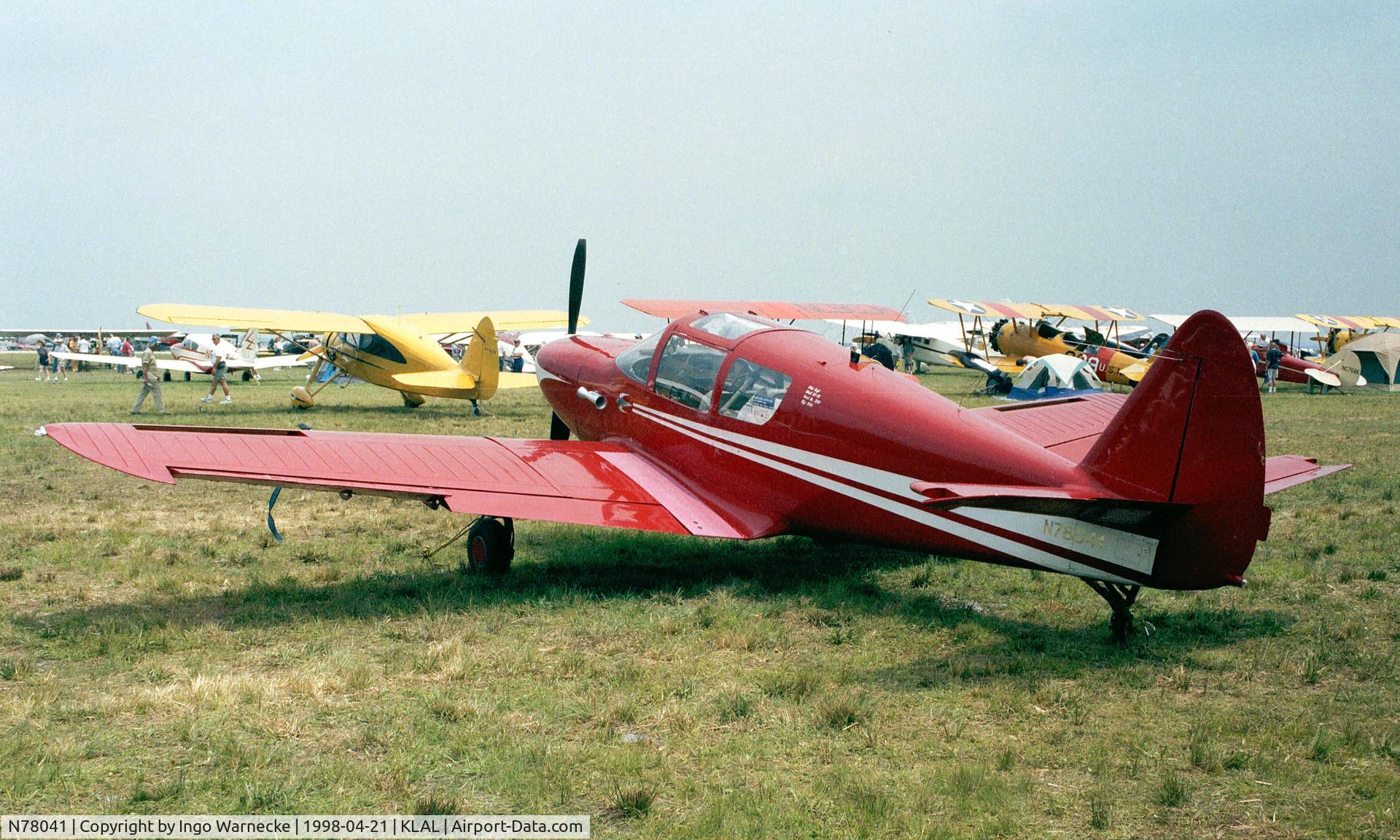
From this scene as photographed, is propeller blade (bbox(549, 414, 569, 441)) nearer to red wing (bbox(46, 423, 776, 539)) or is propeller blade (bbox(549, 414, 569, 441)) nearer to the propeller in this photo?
the propeller

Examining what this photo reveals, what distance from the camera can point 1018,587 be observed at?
24.7ft

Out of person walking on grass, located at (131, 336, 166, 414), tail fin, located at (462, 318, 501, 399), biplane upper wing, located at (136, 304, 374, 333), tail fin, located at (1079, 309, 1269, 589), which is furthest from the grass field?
biplane upper wing, located at (136, 304, 374, 333)

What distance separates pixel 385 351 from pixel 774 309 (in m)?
14.4

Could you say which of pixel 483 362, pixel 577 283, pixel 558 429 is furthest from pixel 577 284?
pixel 483 362

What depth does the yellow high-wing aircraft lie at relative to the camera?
20797 millimetres

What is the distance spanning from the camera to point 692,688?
5301mm

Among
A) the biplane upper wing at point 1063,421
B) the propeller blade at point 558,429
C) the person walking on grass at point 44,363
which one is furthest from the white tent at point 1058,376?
the person walking on grass at point 44,363

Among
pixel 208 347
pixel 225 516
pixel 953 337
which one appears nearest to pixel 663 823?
pixel 225 516

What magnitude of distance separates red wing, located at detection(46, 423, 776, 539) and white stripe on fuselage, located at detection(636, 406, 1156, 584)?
0.43 metres

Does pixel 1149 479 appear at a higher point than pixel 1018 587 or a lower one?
higher

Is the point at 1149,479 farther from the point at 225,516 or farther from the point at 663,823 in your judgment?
the point at 225,516

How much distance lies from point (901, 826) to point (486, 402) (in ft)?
74.0

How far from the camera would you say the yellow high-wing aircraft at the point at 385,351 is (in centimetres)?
2080

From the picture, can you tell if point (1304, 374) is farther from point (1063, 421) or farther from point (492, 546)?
point (492, 546)
